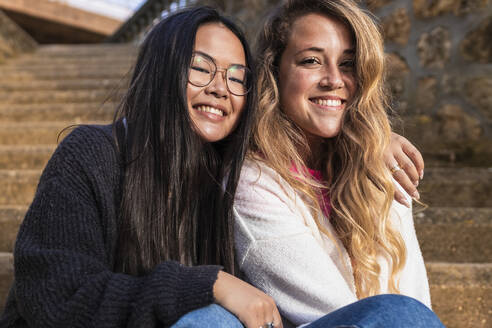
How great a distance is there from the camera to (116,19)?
12.4 m

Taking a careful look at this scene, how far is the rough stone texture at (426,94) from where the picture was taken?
260 cm

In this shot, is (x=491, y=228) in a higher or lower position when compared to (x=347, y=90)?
lower

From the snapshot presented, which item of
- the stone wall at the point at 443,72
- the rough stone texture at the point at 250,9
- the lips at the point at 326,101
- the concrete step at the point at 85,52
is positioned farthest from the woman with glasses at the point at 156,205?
the concrete step at the point at 85,52

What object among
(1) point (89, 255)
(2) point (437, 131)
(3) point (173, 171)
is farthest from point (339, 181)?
(2) point (437, 131)

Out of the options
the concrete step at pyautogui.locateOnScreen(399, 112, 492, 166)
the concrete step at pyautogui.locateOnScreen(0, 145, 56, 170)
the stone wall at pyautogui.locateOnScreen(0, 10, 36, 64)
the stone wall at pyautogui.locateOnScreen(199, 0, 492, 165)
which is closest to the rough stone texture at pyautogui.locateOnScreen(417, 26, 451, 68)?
the stone wall at pyautogui.locateOnScreen(199, 0, 492, 165)

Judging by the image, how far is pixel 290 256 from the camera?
1.23 meters

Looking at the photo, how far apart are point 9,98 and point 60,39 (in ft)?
31.7

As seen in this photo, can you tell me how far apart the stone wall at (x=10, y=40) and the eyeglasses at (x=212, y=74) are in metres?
4.25

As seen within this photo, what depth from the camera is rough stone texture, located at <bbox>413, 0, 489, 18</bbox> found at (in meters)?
2.41

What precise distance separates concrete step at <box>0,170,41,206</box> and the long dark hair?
1087 millimetres

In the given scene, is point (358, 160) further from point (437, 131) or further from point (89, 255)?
point (437, 131)

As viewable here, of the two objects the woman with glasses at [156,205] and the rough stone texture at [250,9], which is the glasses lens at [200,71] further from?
the rough stone texture at [250,9]

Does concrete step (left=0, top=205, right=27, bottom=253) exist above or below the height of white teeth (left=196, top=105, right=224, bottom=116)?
below

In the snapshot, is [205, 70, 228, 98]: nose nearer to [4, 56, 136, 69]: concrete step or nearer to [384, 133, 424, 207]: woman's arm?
[384, 133, 424, 207]: woman's arm
